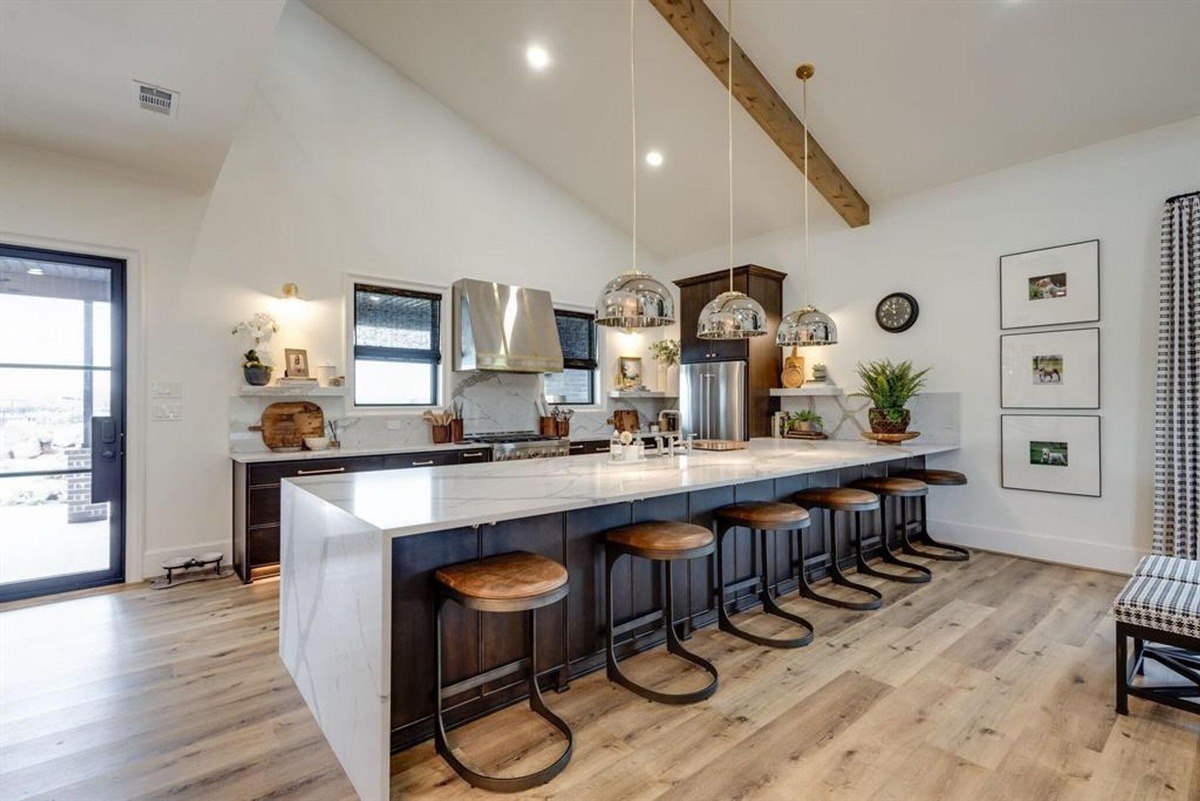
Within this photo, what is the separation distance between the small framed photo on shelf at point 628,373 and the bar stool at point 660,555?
13.7ft

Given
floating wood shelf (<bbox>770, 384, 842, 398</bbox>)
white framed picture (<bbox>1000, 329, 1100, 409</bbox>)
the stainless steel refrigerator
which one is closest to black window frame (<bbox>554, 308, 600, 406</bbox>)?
the stainless steel refrigerator

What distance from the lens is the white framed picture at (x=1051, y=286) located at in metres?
4.09

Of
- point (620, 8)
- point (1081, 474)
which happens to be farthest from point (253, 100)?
point (1081, 474)

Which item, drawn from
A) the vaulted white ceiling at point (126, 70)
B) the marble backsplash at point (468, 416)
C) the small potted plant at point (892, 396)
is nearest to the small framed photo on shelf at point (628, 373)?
the marble backsplash at point (468, 416)

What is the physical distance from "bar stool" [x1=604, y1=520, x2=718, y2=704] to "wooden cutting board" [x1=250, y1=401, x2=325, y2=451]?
3188 mm

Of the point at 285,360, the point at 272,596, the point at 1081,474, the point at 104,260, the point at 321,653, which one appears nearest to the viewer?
the point at 321,653

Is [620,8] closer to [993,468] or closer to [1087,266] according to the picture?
[1087,266]

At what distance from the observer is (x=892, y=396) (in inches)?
186

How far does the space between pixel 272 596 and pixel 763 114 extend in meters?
4.97

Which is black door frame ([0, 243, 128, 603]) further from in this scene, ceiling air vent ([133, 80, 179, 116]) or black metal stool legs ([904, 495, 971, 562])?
black metal stool legs ([904, 495, 971, 562])

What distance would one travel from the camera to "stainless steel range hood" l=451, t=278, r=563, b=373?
17.2 ft

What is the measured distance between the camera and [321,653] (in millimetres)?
2143

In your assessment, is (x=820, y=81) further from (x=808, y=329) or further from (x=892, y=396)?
(x=892, y=396)

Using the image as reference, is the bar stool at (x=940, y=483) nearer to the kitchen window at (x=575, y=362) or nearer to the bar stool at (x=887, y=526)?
the bar stool at (x=887, y=526)
